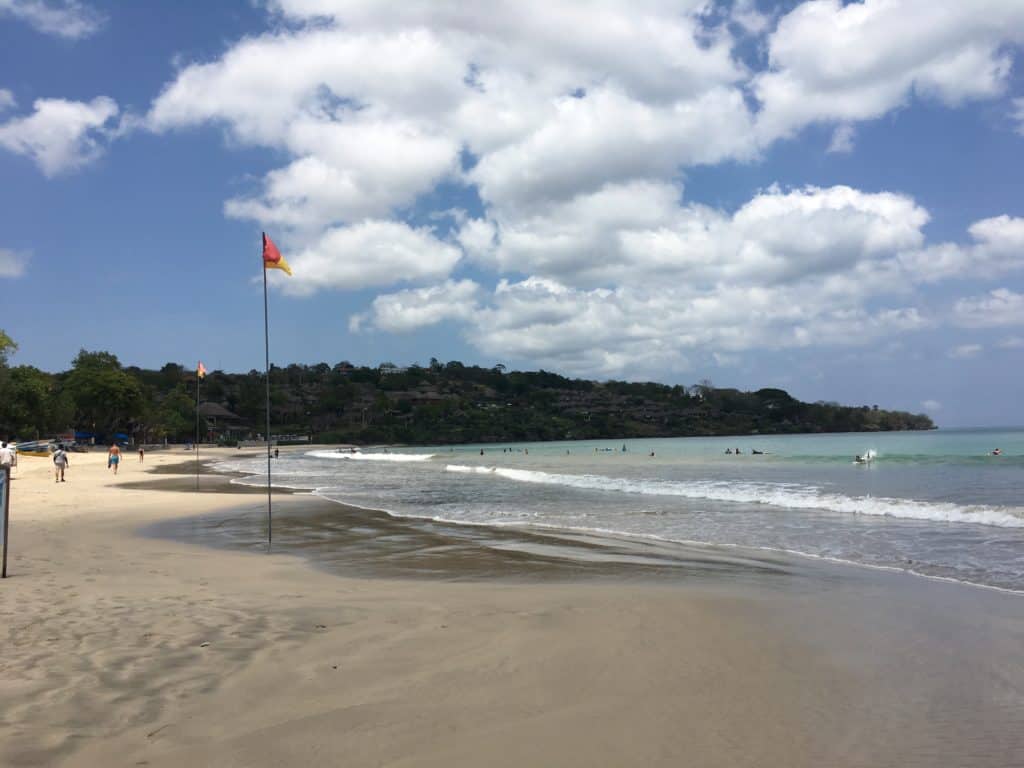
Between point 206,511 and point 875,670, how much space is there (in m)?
17.5

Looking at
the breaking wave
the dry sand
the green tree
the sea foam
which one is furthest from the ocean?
the green tree

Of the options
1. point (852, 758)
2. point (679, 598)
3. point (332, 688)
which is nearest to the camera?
point (852, 758)

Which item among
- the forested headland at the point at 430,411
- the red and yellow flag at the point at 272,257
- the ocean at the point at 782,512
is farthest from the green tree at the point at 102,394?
the red and yellow flag at the point at 272,257

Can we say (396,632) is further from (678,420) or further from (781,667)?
(678,420)

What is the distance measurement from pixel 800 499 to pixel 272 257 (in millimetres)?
17075

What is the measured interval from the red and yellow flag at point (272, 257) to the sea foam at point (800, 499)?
1493 cm

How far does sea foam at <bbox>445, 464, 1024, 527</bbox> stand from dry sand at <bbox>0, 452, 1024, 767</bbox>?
8.97 m

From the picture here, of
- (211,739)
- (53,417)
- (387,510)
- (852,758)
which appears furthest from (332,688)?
(53,417)

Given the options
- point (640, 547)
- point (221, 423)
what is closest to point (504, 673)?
point (640, 547)

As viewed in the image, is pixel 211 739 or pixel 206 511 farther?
pixel 206 511

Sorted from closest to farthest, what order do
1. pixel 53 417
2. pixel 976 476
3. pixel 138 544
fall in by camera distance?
pixel 138 544 < pixel 976 476 < pixel 53 417

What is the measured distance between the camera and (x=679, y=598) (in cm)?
792

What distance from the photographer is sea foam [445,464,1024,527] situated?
15.8 metres

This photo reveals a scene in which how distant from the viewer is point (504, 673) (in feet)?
16.9
